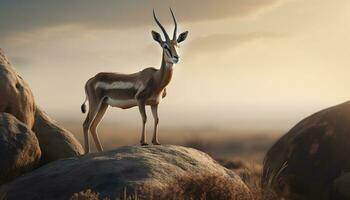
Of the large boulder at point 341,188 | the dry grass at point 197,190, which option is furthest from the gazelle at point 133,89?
the large boulder at point 341,188

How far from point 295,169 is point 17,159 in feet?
18.5

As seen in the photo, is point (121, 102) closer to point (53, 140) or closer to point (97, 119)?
point (97, 119)

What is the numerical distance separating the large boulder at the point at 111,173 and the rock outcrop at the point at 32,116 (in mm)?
2239

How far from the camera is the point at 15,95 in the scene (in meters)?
13.5

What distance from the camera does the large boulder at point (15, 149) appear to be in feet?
39.0

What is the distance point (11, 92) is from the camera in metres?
13.4

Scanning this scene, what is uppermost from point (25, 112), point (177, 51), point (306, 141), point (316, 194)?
point (177, 51)

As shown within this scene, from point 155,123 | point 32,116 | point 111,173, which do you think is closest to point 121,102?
point 155,123

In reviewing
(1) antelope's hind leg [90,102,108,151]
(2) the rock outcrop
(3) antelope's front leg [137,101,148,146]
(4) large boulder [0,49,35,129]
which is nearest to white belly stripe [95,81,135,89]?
(1) antelope's hind leg [90,102,108,151]

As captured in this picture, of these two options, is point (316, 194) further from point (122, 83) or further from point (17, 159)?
point (17, 159)

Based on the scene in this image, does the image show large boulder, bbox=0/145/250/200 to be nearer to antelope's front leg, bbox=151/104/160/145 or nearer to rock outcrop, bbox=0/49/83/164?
antelope's front leg, bbox=151/104/160/145

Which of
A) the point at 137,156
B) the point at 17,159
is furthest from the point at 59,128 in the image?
the point at 137,156

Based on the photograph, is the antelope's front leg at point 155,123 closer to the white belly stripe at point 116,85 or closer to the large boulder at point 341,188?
the white belly stripe at point 116,85

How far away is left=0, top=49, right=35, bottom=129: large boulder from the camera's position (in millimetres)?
13367
